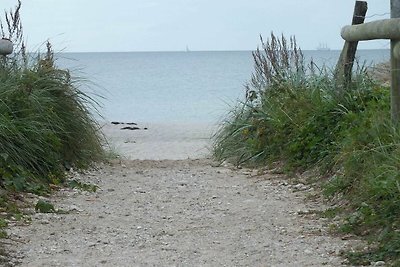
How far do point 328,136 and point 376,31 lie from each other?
1.61 meters

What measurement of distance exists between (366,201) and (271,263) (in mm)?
1219

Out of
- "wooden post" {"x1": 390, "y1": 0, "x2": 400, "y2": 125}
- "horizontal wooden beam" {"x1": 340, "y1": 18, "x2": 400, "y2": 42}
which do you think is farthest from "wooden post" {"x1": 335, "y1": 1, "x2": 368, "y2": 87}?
"wooden post" {"x1": 390, "y1": 0, "x2": 400, "y2": 125}

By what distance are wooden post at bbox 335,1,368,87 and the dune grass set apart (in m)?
0.12

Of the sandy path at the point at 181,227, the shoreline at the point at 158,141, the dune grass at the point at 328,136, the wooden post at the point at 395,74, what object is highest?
the wooden post at the point at 395,74

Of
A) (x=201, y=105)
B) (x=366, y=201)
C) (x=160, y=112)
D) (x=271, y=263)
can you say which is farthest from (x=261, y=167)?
(x=201, y=105)

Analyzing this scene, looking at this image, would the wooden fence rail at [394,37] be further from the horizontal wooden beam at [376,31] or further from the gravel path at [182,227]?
the gravel path at [182,227]

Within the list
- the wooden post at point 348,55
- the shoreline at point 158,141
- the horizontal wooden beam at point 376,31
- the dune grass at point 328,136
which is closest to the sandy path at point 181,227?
the dune grass at point 328,136

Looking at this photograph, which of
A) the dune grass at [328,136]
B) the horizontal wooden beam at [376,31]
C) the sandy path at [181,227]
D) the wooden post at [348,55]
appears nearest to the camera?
the sandy path at [181,227]

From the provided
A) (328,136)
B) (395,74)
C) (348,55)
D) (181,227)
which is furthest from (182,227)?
(348,55)

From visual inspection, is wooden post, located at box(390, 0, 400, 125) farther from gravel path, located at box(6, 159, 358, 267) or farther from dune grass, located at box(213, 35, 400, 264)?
gravel path, located at box(6, 159, 358, 267)

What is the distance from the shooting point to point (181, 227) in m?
6.46

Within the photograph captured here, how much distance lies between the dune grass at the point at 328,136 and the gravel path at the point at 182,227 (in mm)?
296

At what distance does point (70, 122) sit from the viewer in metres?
9.32

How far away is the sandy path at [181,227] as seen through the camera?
5.45 m
